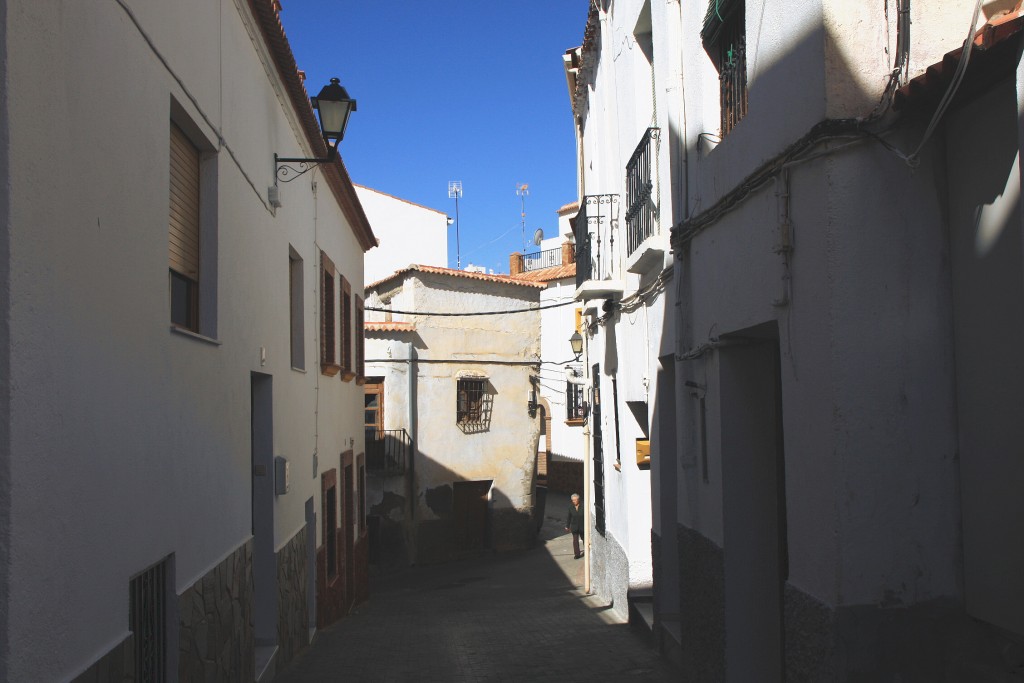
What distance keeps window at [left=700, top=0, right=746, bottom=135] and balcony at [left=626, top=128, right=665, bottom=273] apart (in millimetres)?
1761

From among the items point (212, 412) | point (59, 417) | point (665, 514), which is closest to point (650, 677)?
point (665, 514)

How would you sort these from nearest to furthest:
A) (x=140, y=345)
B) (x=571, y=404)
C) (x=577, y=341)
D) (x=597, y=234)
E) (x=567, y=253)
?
1. (x=140, y=345)
2. (x=597, y=234)
3. (x=577, y=341)
4. (x=571, y=404)
5. (x=567, y=253)

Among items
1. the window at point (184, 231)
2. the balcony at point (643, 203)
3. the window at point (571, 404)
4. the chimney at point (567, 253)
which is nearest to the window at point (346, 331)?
the balcony at point (643, 203)

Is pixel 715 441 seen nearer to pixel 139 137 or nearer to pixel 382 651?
pixel 139 137

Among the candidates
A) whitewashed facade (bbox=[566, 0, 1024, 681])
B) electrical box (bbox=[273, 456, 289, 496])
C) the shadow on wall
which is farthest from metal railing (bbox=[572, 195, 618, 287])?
the shadow on wall

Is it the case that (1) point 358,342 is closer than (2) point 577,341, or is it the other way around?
(2) point 577,341

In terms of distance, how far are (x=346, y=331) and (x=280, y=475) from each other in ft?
21.0

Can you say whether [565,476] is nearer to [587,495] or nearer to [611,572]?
[587,495]

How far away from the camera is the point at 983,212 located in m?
4.47

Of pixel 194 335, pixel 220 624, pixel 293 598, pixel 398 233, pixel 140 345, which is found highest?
pixel 398 233

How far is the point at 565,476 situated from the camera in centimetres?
3562

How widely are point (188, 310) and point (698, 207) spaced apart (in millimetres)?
3887

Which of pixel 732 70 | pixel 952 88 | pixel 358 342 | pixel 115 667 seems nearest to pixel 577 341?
pixel 358 342

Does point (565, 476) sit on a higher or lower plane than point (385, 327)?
lower
